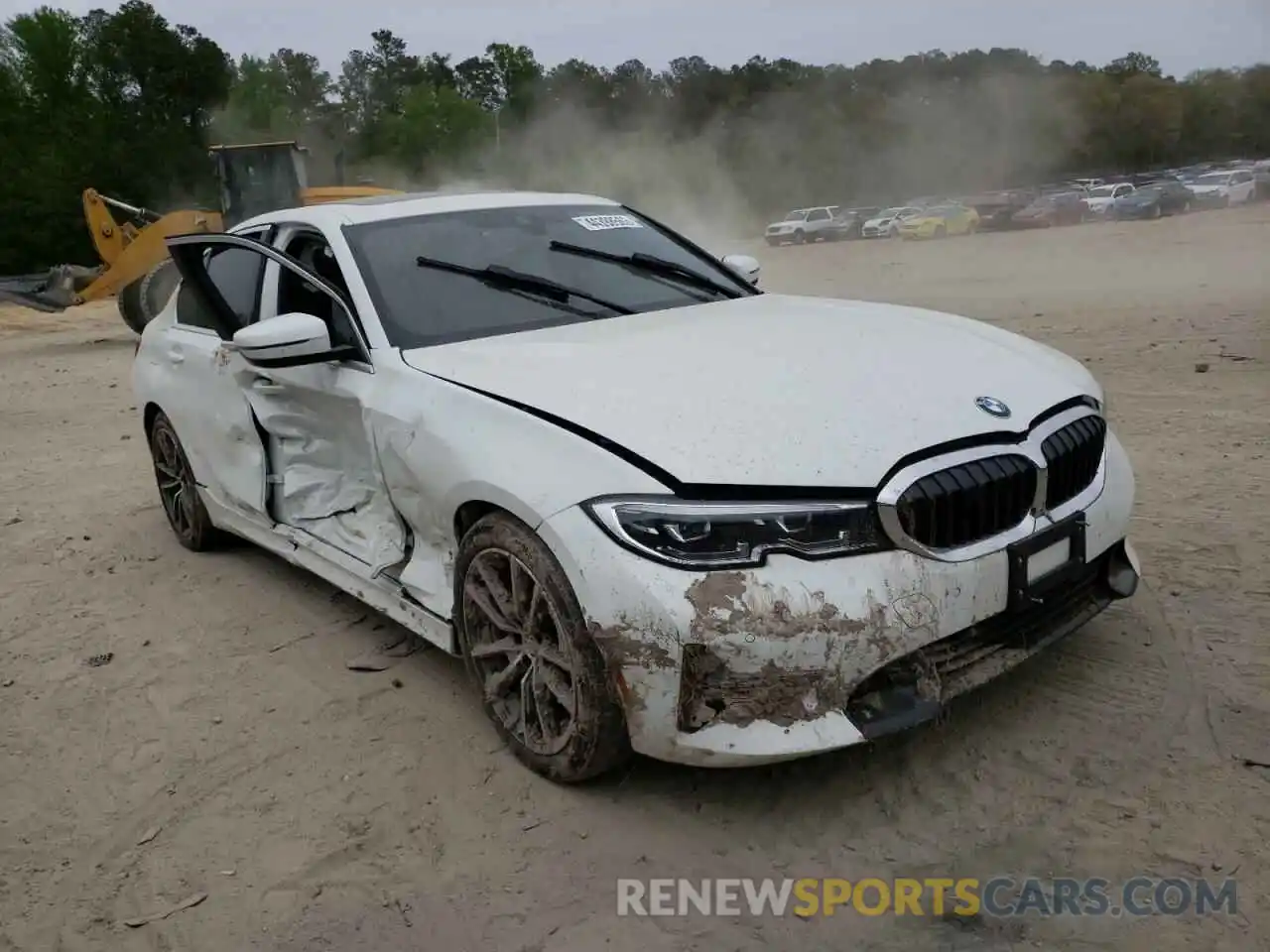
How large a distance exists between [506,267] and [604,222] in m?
0.67

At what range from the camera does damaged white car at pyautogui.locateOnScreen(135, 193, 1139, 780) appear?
2760mm

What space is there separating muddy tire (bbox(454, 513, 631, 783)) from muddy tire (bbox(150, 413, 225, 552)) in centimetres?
261

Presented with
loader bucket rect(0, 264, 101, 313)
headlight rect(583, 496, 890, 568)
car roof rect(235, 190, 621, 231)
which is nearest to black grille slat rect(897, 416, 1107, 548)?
headlight rect(583, 496, 890, 568)

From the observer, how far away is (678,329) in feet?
12.2

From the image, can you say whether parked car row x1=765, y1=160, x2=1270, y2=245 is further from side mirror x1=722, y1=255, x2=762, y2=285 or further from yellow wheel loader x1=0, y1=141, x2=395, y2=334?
side mirror x1=722, y1=255, x2=762, y2=285

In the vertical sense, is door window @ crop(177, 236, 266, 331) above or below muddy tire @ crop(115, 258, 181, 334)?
above

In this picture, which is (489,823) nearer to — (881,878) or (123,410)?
(881,878)

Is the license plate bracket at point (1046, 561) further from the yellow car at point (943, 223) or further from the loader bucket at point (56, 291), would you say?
the yellow car at point (943, 223)

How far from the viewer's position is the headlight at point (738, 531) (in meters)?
2.75

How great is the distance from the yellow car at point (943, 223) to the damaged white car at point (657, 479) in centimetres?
3184

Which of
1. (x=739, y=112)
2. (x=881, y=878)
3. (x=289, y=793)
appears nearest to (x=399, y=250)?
(x=289, y=793)

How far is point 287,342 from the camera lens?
3682 millimetres

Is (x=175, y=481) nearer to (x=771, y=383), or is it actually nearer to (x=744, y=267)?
(x=744, y=267)

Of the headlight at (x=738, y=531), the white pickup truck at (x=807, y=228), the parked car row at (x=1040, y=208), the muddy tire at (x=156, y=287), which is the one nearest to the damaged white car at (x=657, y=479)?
the headlight at (x=738, y=531)
